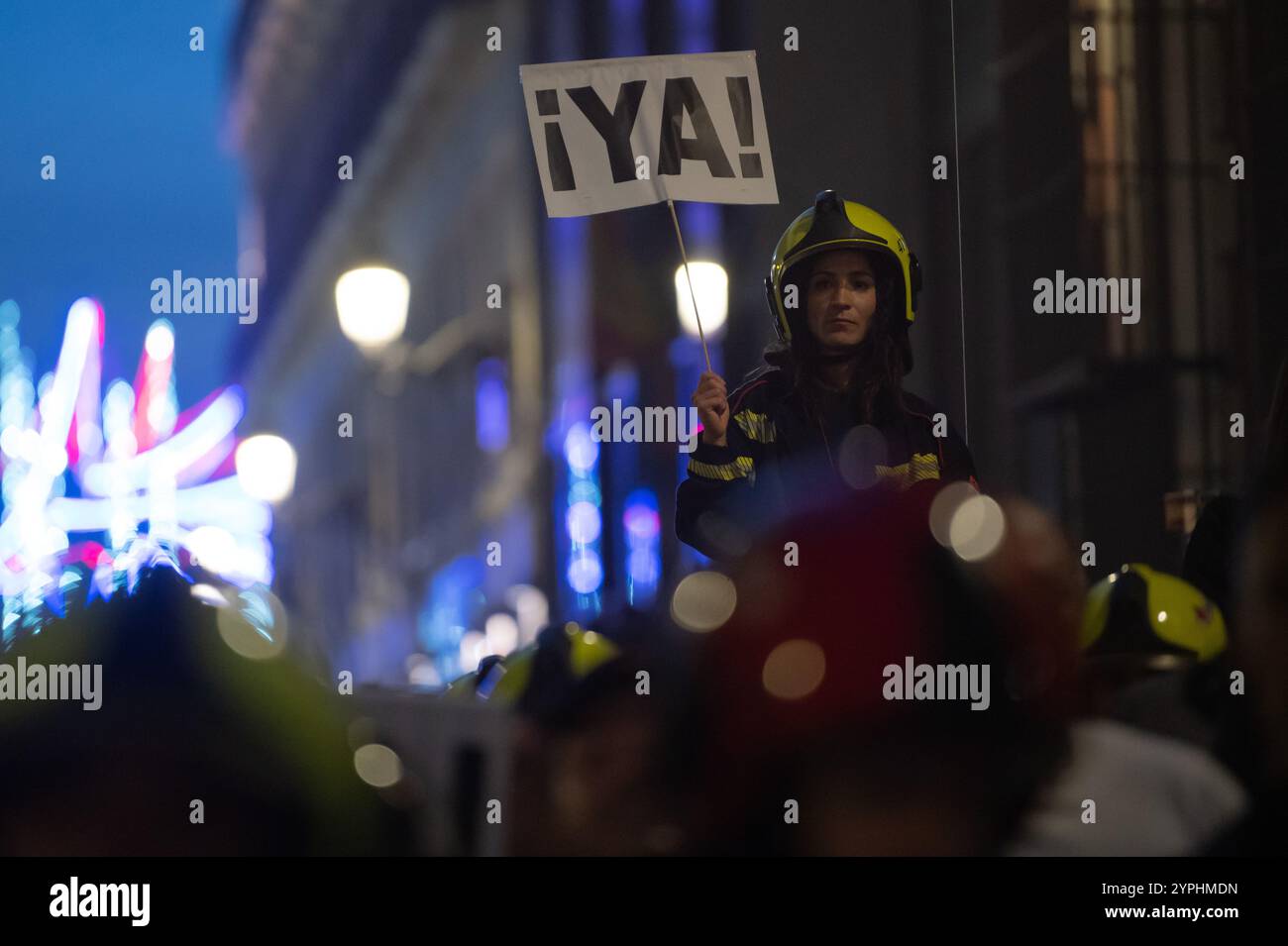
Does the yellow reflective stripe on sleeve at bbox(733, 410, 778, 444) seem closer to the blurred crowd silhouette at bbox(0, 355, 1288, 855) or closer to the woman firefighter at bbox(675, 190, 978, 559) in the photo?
the woman firefighter at bbox(675, 190, 978, 559)

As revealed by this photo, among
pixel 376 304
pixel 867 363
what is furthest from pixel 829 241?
pixel 376 304

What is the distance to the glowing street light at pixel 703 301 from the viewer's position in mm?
4363

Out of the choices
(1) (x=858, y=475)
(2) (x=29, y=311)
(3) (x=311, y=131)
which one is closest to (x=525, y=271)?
(3) (x=311, y=131)

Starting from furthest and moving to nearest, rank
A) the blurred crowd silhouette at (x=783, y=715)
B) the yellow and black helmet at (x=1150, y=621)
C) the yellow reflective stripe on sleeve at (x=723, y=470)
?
1. the yellow reflective stripe on sleeve at (x=723, y=470)
2. the yellow and black helmet at (x=1150, y=621)
3. the blurred crowd silhouette at (x=783, y=715)

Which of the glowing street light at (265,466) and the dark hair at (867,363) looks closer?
the glowing street light at (265,466)

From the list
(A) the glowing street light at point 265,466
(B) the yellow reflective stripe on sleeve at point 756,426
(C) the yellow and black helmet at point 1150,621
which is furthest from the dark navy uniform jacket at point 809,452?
(A) the glowing street light at point 265,466

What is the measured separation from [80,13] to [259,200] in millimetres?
737

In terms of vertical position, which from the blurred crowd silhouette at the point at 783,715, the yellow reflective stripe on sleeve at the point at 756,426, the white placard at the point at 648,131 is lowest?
the blurred crowd silhouette at the point at 783,715

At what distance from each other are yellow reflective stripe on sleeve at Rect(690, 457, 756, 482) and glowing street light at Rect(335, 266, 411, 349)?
89 cm

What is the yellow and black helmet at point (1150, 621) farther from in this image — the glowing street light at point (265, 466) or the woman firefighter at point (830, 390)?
the glowing street light at point (265, 466)

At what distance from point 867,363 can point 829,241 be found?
35 cm

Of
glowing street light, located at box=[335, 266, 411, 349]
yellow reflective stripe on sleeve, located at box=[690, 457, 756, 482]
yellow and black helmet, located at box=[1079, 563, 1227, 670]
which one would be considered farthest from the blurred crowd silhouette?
glowing street light, located at box=[335, 266, 411, 349]

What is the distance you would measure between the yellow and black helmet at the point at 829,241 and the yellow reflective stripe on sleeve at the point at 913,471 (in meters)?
0.37

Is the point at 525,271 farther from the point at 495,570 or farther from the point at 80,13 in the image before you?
the point at 80,13
